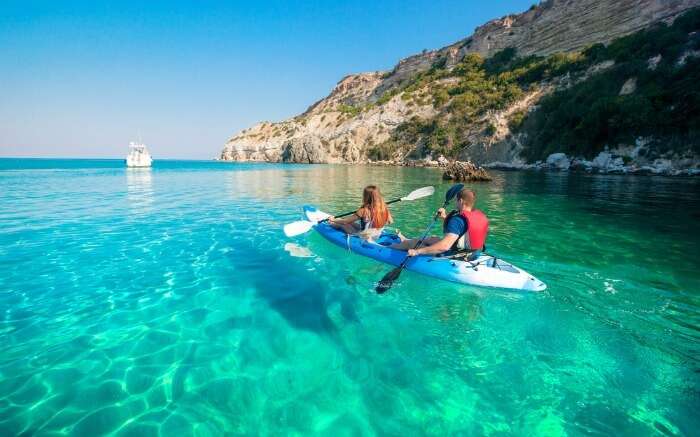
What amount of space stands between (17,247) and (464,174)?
86.3 feet

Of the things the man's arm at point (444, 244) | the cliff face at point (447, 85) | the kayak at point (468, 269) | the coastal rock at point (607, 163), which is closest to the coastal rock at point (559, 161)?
the coastal rock at point (607, 163)

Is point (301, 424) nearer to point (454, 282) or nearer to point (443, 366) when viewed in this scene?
point (443, 366)

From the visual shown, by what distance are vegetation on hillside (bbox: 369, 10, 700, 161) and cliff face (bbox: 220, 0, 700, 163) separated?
2.18 metres

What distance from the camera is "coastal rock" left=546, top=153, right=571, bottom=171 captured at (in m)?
36.1

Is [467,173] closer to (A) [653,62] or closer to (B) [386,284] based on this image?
(B) [386,284]

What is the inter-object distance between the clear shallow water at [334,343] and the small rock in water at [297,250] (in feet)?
0.32

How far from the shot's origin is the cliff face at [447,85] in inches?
1903

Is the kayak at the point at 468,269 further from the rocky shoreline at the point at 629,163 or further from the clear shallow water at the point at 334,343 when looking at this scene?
the rocky shoreline at the point at 629,163

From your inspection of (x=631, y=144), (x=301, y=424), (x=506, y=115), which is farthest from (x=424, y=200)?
(x=506, y=115)

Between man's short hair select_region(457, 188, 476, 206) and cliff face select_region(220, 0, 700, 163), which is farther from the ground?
cliff face select_region(220, 0, 700, 163)

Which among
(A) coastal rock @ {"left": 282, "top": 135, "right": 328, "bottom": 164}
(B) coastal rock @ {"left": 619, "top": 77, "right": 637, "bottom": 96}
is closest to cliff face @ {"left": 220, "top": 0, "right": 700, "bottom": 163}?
(A) coastal rock @ {"left": 282, "top": 135, "right": 328, "bottom": 164}

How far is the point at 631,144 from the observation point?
3077cm

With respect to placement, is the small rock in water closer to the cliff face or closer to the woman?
the woman

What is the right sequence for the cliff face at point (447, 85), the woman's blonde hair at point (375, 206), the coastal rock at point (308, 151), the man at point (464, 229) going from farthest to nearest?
1. the coastal rock at point (308, 151)
2. the cliff face at point (447, 85)
3. the woman's blonde hair at point (375, 206)
4. the man at point (464, 229)
